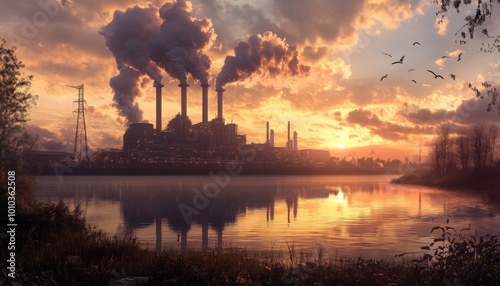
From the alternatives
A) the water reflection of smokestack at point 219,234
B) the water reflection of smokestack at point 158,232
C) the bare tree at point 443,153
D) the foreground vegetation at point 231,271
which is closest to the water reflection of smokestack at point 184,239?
the water reflection of smokestack at point 158,232

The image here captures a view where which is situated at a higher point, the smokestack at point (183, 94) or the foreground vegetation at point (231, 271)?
the smokestack at point (183, 94)

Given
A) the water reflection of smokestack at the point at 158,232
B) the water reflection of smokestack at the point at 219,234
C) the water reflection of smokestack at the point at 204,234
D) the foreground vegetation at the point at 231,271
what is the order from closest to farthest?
the foreground vegetation at the point at 231,271 < the water reflection of smokestack at the point at 158,232 < the water reflection of smokestack at the point at 204,234 < the water reflection of smokestack at the point at 219,234

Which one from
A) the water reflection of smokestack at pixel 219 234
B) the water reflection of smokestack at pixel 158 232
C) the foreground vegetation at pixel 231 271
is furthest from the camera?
the water reflection of smokestack at pixel 219 234

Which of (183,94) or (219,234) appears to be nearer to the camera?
(219,234)

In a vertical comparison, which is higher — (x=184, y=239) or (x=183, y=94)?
(x=183, y=94)

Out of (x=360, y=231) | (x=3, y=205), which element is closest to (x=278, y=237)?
(x=360, y=231)

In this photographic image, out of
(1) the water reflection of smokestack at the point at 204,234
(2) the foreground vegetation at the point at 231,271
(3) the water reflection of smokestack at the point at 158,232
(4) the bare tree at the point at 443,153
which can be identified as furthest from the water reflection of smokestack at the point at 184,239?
(4) the bare tree at the point at 443,153

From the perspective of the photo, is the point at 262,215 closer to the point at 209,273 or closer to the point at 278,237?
the point at 278,237

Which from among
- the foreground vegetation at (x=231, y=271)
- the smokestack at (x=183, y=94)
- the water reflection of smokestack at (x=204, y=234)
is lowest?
the water reflection of smokestack at (x=204, y=234)

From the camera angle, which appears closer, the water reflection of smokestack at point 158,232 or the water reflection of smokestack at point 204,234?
the water reflection of smokestack at point 158,232

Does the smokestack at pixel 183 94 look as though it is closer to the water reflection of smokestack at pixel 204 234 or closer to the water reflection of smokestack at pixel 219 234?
the water reflection of smokestack at pixel 204 234

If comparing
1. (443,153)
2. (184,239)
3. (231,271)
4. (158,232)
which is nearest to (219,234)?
(184,239)

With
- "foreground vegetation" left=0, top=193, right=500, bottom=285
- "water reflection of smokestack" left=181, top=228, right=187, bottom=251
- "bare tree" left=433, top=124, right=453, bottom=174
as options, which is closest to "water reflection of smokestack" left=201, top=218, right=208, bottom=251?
"water reflection of smokestack" left=181, top=228, right=187, bottom=251

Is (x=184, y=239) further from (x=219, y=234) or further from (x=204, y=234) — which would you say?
(x=219, y=234)
